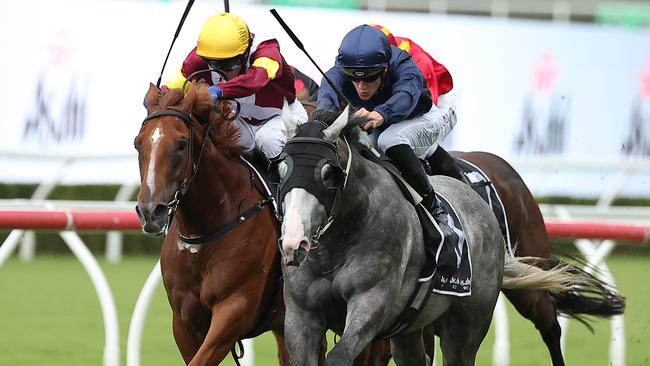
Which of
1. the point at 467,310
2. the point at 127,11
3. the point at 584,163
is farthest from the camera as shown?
the point at 127,11

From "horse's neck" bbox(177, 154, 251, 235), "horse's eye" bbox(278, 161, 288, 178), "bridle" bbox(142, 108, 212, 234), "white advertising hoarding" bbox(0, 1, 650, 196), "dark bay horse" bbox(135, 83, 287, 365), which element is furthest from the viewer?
"white advertising hoarding" bbox(0, 1, 650, 196)

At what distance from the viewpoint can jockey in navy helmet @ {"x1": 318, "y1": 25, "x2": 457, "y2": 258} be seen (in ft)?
15.1

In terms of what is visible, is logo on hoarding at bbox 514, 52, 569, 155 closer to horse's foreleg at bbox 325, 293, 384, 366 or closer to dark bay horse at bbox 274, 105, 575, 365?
dark bay horse at bbox 274, 105, 575, 365

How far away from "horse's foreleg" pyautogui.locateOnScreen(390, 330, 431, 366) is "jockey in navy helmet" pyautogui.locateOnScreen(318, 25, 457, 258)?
1.80 ft

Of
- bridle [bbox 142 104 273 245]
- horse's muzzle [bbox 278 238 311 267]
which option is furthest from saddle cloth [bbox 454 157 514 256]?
horse's muzzle [bbox 278 238 311 267]

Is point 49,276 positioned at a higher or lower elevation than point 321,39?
lower

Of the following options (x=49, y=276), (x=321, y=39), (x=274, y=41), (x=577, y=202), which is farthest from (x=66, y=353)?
(x=577, y=202)

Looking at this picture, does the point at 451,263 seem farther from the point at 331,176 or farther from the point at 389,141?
the point at 331,176

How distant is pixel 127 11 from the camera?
14070 millimetres

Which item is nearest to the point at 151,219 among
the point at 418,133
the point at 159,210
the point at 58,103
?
the point at 159,210

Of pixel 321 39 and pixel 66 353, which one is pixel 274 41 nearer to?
pixel 66 353

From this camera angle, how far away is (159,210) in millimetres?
4352

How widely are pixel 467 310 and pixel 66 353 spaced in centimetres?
346

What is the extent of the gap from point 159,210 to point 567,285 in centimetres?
221
